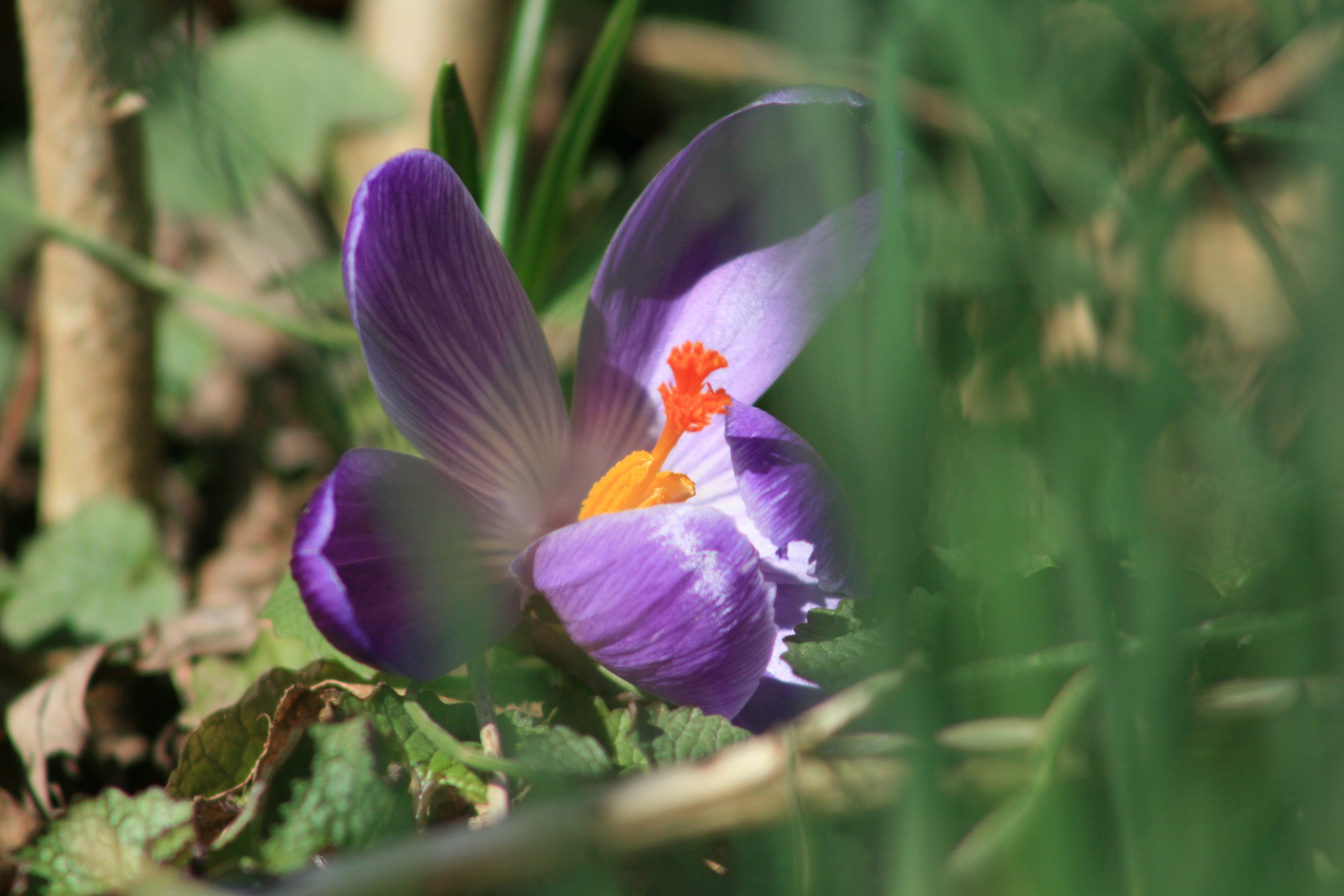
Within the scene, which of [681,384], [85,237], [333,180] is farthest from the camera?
[333,180]

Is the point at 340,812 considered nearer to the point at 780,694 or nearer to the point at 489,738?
the point at 489,738

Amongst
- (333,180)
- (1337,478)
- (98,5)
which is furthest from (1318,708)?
(333,180)

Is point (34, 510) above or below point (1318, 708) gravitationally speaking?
below

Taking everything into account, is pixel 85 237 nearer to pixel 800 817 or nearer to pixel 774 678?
pixel 774 678

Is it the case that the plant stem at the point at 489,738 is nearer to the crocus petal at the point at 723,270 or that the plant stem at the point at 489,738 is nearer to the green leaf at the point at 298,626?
the green leaf at the point at 298,626

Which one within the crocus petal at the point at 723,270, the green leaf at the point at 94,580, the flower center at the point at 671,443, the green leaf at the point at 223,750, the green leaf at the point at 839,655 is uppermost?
the crocus petal at the point at 723,270

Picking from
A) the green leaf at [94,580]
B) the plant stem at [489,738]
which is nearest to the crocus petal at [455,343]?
the plant stem at [489,738]


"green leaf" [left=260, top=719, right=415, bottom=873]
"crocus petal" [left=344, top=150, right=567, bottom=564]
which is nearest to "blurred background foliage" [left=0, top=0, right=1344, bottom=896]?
"green leaf" [left=260, top=719, right=415, bottom=873]
